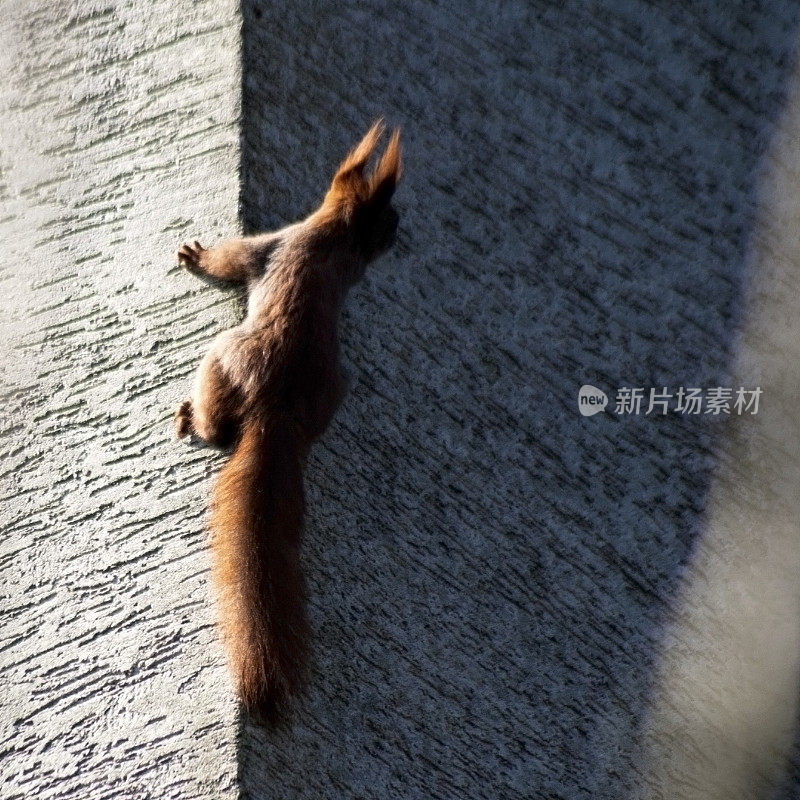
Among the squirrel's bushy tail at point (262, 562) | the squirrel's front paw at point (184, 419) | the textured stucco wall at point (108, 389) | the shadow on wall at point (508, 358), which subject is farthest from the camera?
the shadow on wall at point (508, 358)

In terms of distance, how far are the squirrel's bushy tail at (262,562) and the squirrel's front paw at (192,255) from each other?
44 cm

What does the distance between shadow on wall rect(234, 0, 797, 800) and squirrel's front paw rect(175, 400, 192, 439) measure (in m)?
0.27

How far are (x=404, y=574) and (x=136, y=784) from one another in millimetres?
693

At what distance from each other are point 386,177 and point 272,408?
66 cm

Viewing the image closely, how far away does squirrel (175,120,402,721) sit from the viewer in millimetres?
1864

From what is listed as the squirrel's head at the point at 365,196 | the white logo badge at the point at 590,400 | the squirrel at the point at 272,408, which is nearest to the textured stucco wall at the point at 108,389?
the squirrel at the point at 272,408

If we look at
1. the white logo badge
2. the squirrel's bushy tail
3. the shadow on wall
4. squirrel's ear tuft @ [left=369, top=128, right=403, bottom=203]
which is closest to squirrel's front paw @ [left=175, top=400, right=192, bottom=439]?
the squirrel's bushy tail

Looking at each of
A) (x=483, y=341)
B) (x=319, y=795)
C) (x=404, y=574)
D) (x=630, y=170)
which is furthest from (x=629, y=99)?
(x=319, y=795)

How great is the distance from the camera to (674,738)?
253 centimetres

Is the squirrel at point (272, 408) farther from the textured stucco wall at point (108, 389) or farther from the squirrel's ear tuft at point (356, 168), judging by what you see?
the textured stucco wall at point (108, 389)

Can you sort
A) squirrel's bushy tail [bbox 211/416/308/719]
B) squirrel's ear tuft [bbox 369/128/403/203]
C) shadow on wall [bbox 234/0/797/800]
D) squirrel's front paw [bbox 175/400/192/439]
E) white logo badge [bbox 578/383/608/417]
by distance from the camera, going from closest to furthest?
squirrel's bushy tail [bbox 211/416/308/719] → squirrel's front paw [bbox 175/400/192/439] → shadow on wall [bbox 234/0/797/800] → squirrel's ear tuft [bbox 369/128/403/203] → white logo badge [bbox 578/383/608/417]

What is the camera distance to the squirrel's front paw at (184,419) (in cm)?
212

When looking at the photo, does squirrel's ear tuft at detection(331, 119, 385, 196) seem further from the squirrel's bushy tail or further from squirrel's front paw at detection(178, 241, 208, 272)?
the squirrel's bushy tail

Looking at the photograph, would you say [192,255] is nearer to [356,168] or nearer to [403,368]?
[356,168]
